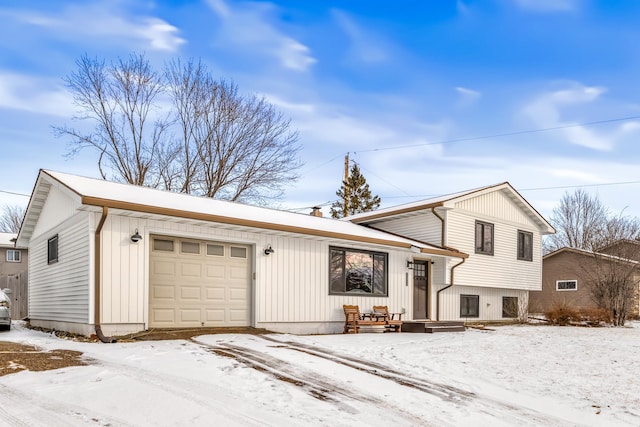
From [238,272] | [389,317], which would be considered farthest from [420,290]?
[238,272]

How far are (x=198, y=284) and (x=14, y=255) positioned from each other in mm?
22621

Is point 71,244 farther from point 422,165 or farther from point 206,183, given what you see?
point 422,165

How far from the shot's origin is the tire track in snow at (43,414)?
14.8ft

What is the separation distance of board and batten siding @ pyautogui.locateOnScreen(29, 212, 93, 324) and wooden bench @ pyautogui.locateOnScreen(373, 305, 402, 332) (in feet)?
24.1

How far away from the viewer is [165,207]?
10.4m

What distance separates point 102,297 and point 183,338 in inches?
65.7

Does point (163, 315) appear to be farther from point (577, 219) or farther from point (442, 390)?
point (577, 219)

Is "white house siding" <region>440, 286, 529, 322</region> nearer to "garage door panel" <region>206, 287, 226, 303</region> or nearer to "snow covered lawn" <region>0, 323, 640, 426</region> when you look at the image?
"snow covered lawn" <region>0, 323, 640, 426</region>

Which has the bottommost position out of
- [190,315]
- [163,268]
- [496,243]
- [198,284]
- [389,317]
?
[389,317]

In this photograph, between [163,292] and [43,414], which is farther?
[163,292]

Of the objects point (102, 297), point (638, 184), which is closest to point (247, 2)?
point (102, 297)

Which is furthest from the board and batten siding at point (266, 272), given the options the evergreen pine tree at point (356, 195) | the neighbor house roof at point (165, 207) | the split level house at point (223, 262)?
the evergreen pine tree at point (356, 195)

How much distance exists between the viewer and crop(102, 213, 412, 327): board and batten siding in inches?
385

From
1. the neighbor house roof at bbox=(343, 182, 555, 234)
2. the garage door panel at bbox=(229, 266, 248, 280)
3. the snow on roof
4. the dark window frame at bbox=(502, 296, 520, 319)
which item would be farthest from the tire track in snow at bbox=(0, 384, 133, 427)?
the snow on roof
